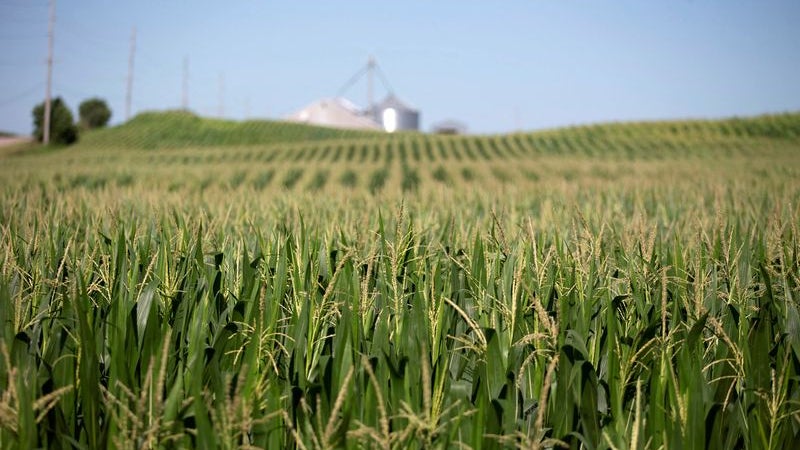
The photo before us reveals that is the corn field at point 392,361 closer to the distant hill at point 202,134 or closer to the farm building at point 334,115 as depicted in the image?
the distant hill at point 202,134


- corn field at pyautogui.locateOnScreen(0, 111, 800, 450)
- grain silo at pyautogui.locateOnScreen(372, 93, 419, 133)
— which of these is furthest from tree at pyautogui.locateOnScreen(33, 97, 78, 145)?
corn field at pyautogui.locateOnScreen(0, 111, 800, 450)

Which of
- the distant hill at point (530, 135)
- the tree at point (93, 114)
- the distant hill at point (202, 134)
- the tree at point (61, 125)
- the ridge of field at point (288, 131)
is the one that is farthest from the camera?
the tree at point (93, 114)

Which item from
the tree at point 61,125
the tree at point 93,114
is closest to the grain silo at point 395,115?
the tree at point 61,125

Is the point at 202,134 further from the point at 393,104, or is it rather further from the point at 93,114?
the point at 93,114

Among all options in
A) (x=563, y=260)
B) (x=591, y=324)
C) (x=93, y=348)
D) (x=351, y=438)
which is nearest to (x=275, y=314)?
(x=93, y=348)

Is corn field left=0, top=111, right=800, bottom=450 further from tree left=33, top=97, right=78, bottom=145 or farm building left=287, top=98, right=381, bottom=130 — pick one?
farm building left=287, top=98, right=381, bottom=130

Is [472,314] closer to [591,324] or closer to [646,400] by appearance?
[591,324]

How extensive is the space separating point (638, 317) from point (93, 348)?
1.71 metres

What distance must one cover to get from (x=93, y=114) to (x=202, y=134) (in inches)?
1196

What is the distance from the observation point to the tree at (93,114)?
77.2 m

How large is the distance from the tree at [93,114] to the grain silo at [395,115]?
115ft

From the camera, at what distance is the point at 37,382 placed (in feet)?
5.10

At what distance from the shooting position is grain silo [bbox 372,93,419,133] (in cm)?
6994

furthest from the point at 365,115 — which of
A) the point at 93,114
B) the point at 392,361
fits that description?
the point at 392,361
